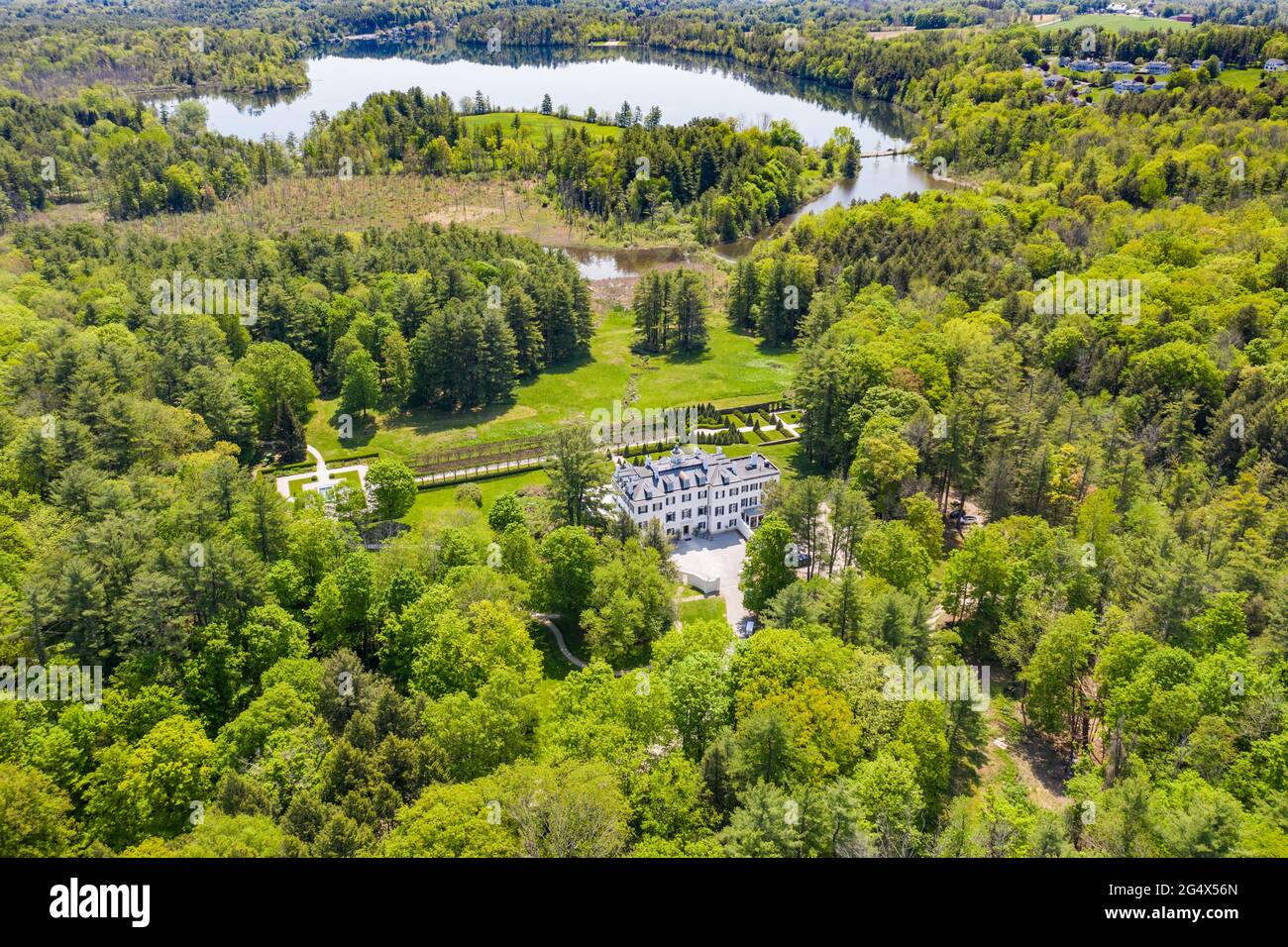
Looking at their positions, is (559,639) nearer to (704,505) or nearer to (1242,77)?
(704,505)

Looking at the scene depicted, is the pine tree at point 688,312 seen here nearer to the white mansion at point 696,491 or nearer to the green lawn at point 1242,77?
the white mansion at point 696,491

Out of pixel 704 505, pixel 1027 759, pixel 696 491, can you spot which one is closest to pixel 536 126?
pixel 704 505

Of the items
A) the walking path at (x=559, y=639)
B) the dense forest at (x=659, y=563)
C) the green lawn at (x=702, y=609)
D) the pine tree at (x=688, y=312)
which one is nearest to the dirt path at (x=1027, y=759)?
the dense forest at (x=659, y=563)

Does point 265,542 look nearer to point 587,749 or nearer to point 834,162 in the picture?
point 587,749

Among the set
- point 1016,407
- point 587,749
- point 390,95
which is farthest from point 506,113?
point 587,749
